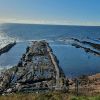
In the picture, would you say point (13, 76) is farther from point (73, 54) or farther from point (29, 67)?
point (73, 54)

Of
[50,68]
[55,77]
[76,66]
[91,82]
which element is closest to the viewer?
[91,82]

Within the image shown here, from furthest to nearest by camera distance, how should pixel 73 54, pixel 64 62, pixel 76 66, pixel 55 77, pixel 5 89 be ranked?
pixel 73 54 → pixel 64 62 → pixel 76 66 → pixel 55 77 → pixel 5 89

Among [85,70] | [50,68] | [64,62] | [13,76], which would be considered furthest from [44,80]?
[64,62]

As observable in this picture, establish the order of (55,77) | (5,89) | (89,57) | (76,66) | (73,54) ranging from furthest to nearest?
(73,54) → (89,57) → (76,66) → (55,77) → (5,89)

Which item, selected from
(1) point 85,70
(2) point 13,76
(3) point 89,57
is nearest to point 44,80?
(2) point 13,76

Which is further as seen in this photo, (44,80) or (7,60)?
(7,60)

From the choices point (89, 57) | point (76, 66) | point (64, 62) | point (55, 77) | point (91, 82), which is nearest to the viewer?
point (91, 82)

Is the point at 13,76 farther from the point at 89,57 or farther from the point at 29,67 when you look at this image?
the point at 89,57

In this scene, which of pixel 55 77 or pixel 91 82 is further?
pixel 55 77
